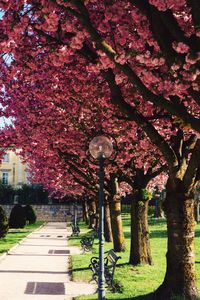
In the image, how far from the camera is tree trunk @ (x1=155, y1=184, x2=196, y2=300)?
10580 mm

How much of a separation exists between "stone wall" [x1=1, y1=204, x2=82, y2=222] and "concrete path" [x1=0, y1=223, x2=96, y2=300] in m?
46.6

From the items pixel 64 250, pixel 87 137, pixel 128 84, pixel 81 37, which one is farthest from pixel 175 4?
pixel 64 250

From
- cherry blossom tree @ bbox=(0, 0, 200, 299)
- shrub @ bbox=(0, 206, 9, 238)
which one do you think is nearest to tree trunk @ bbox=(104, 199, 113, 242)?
shrub @ bbox=(0, 206, 9, 238)

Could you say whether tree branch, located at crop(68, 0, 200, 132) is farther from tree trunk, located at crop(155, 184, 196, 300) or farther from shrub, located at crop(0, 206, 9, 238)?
shrub, located at crop(0, 206, 9, 238)

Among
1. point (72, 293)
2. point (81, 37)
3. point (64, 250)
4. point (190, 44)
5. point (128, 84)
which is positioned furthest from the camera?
point (64, 250)

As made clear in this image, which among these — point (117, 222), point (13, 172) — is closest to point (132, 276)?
point (117, 222)

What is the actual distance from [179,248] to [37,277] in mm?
5738

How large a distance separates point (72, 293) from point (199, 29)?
8.20 metres

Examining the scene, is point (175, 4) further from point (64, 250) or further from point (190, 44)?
point (64, 250)

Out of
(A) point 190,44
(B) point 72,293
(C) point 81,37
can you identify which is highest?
(C) point 81,37

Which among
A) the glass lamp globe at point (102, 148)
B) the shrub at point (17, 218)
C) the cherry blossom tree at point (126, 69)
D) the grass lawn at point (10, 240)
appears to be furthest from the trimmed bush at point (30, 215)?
the glass lamp globe at point (102, 148)

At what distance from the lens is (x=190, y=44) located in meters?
6.30

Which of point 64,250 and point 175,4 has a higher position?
point 175,4

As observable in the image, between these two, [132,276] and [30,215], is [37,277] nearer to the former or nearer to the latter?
[132,276]
